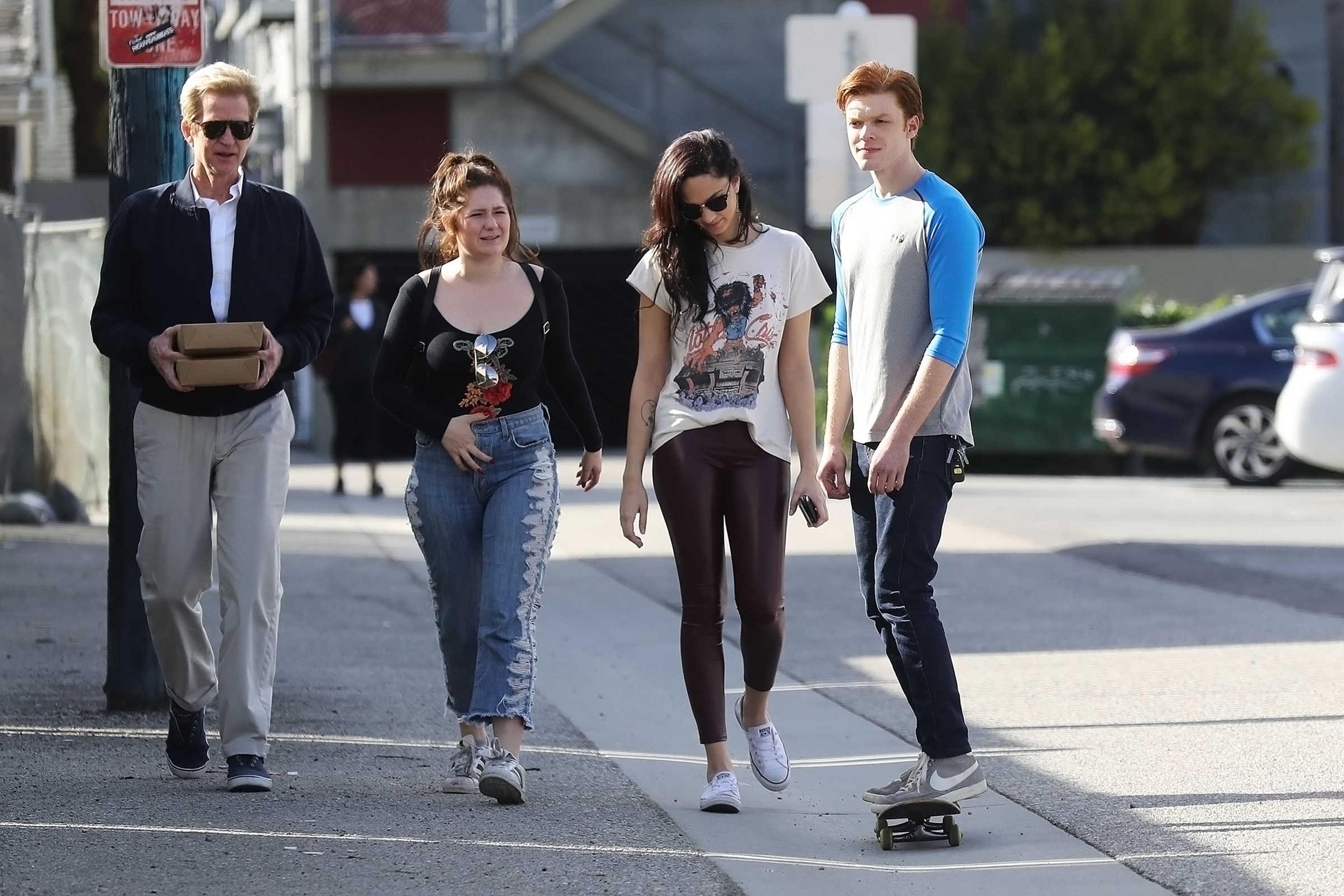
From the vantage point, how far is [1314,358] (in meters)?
13.7

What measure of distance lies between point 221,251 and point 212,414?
0.45m

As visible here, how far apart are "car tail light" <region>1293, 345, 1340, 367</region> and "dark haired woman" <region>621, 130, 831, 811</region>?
8.68 metres

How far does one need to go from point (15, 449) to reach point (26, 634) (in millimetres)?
4800

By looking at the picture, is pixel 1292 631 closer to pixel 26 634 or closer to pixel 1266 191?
pixel 26 634

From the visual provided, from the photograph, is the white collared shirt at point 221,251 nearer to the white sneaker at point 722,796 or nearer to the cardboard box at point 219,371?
the cardboard box at point 219,371

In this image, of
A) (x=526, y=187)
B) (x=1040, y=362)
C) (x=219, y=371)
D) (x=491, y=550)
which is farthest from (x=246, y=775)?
(x=526, y=187)

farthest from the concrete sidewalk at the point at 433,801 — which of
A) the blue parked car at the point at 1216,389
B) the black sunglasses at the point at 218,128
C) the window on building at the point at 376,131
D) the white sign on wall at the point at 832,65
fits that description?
the window on building at the point at 376,131

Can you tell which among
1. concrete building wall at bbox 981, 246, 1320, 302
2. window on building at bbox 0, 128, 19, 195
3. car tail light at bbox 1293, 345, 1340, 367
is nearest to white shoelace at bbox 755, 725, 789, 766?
car tail light at bbox 1293, 345, 1340, 367

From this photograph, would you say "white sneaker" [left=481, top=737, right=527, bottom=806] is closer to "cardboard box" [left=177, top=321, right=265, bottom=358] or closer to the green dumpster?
"cardboard box" [left=177, top=321, right=265, bottom=358]

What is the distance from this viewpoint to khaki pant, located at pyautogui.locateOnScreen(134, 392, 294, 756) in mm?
5734

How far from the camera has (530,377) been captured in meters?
5.82

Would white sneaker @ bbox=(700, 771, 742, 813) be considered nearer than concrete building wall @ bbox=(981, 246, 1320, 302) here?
Yes

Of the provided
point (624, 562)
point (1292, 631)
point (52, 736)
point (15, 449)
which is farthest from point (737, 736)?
point (15, 449)

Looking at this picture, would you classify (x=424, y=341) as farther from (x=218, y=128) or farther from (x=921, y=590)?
(x=921, y=590)
